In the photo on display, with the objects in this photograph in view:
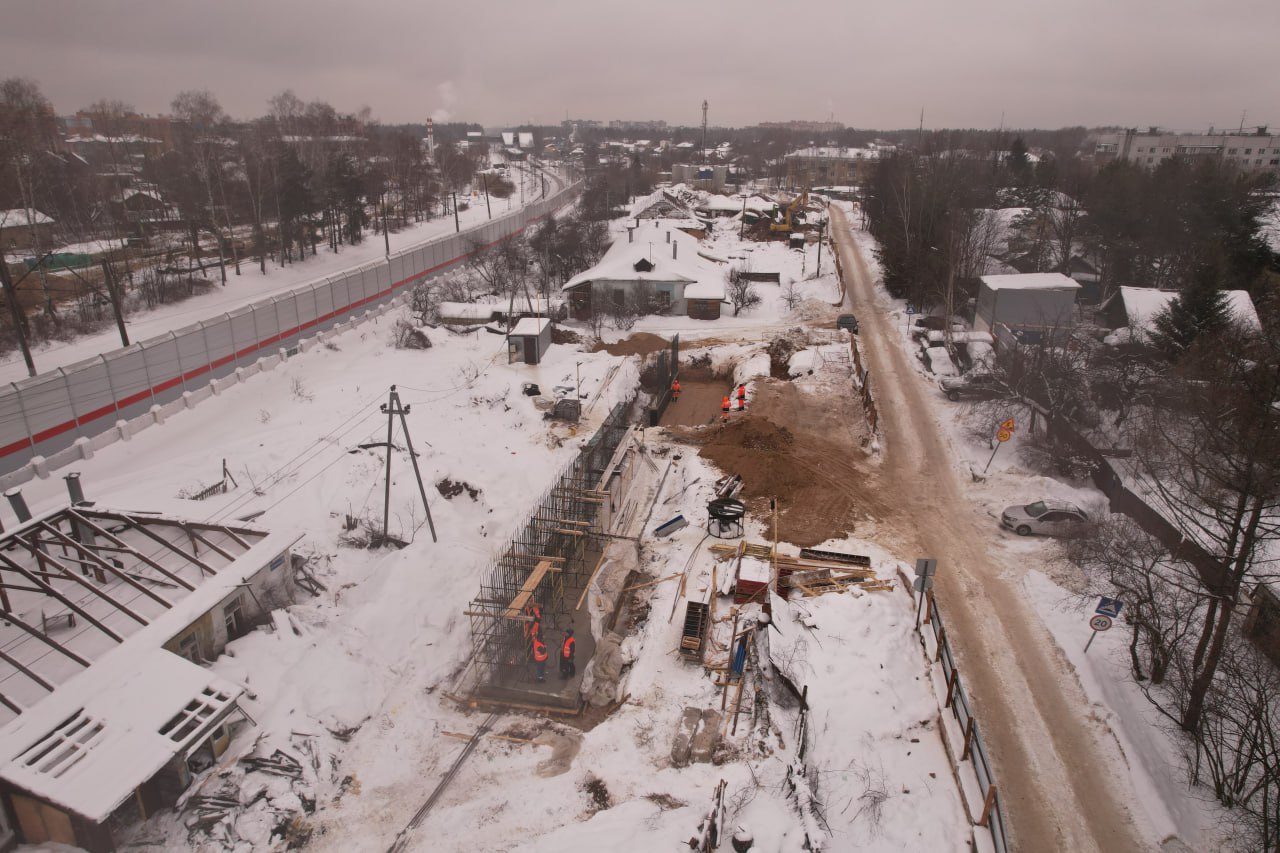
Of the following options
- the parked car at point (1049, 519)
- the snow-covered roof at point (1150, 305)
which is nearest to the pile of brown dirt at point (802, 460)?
the parked car at point (1049, 519)

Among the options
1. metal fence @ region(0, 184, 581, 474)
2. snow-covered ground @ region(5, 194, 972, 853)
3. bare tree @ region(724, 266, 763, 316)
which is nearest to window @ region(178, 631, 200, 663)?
snow-covered ground @ region(5, 194, 972, 853)

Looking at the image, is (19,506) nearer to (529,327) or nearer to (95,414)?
(95,414)

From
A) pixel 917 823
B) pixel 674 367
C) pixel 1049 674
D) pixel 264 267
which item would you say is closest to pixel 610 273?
pixel 674 367

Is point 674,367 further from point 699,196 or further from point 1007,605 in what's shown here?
point 699,196

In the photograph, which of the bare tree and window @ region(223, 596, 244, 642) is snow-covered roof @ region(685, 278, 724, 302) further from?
window @ region(223, 596, 244, 642)

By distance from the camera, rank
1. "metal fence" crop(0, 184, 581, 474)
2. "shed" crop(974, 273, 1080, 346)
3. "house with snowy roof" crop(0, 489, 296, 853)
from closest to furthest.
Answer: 1. "house with snowy roof" crop(0, 489, 296, 853)
2. "metal fence" crop(0, 184, 581, 474)
3. "shed" crop(974, 273, 1080, 346)

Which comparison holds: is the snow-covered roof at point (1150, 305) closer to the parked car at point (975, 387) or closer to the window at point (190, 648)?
the parked car at point (975, 387)
